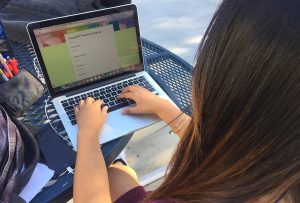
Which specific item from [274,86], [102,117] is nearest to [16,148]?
[102,117]

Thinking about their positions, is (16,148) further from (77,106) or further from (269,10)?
(269,10)

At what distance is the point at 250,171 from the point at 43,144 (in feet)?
1.71

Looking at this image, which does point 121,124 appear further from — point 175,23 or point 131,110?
point 175,23

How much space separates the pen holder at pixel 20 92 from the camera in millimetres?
891

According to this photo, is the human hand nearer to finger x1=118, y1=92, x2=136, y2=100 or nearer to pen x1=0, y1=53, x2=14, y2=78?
finger x1=118, y1=92, x2=136, y2=100

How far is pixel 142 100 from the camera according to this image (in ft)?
3.11

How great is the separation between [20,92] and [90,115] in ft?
0.68

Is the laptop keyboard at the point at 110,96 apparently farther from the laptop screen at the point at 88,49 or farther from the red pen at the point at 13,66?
the red pen at the point at 13,66

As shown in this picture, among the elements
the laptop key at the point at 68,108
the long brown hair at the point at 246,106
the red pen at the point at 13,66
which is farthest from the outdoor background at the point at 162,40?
the long brown hair at the point at 246,106

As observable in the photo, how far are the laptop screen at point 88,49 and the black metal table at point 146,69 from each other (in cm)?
9

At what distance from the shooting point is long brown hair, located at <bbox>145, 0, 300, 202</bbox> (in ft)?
1.44

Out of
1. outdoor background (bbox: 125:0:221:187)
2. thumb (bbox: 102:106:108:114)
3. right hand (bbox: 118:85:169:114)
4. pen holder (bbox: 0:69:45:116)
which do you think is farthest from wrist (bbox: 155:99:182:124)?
outdoor background (bbox: 125:0:221:187)

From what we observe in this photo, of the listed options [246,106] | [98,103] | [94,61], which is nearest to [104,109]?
[98,103]

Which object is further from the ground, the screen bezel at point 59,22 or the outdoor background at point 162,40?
the screen bezel at point 59,22
